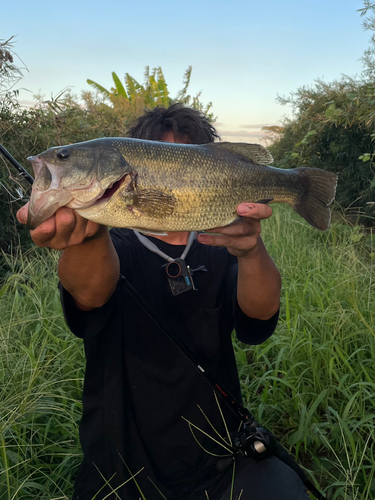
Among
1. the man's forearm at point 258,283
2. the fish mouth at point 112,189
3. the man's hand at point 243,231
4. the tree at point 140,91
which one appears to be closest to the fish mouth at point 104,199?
the fish mouth at point 112,189

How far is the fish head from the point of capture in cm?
140

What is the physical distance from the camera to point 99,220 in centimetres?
143

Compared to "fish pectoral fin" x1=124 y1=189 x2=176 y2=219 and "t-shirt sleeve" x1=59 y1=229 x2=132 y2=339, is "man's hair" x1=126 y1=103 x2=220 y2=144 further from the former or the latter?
"t-shirt sleeve" x1=59 y1=229 x2=132 y2=339

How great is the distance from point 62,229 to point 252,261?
0.85 metres

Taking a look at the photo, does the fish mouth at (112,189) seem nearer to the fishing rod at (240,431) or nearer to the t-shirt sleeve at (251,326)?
the fishing rod at (240,431)

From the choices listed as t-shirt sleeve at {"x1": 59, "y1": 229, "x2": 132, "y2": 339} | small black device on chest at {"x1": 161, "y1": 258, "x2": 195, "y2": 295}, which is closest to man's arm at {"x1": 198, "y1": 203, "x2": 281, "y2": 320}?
small black device on chest at {"x1": 161, "y1": 258, "x2": 195, "y2": 295}

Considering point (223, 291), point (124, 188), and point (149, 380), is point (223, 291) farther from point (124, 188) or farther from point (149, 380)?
point (124, 188)

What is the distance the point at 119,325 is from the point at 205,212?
75 centimetres

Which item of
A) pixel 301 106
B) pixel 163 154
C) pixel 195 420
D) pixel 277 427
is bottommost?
pixel 277 427

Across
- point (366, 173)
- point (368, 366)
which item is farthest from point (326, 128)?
point (368, 366)

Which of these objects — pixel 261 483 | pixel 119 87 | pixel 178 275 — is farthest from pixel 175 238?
pixel 119 87

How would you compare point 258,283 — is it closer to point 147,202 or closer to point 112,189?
point 147,202

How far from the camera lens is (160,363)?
1864 mm

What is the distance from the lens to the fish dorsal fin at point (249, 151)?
1.69 meters
